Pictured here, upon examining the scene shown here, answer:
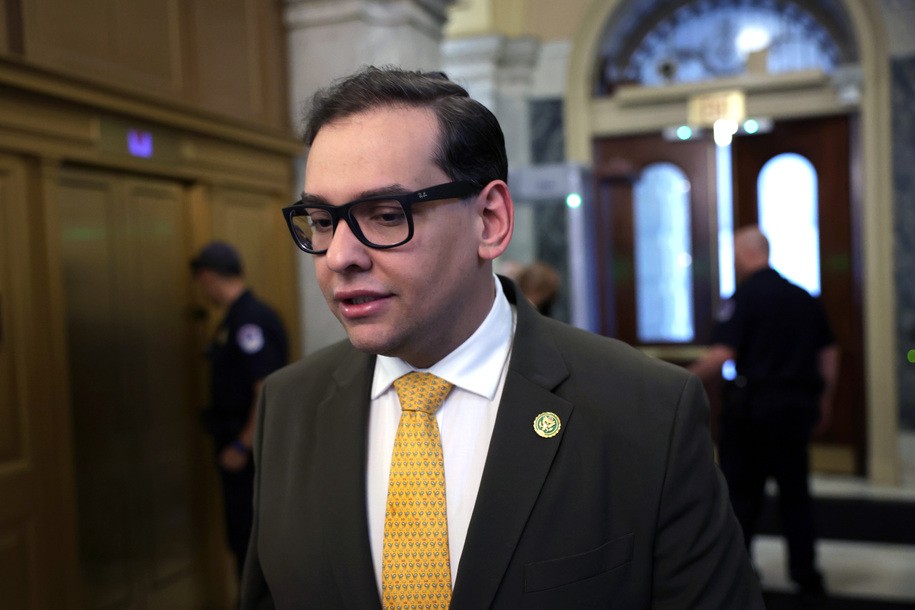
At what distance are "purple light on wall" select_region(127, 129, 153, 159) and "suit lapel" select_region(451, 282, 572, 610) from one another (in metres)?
2.67

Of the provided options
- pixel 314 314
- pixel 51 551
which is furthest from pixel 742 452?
pixel 51 551

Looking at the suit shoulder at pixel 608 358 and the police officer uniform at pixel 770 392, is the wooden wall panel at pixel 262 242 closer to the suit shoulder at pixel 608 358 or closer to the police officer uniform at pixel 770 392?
the police officer uniform at pixel 770 392

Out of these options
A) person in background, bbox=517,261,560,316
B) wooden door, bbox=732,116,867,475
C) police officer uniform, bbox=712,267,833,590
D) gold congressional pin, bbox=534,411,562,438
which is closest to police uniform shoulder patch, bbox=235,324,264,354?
person in background, bbox=517,261,560,316

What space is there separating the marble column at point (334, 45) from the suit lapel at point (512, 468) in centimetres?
319

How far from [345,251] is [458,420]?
346mm

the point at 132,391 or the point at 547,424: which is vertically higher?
the point at 547,424

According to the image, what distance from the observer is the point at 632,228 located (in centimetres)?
736

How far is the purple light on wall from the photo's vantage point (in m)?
3.50

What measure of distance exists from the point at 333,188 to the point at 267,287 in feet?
11.1

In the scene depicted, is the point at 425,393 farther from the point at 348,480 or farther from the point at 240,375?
the point at 240,375

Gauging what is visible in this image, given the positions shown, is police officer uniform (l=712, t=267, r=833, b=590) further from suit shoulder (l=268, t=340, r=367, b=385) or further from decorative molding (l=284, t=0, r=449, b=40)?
suit shoulder (l=268, t=340, r=367, b=385)

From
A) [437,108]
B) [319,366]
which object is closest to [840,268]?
[319,366]

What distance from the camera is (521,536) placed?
1.20 m

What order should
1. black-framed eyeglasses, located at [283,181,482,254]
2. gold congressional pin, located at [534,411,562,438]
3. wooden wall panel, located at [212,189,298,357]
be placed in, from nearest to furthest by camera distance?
1. black-framed eyeglasses, located at [283,181,482,254]
2. gold congressional pin, located at [534,411,562,438]
3. wooden wall panel, located at [212,189,298,357]
